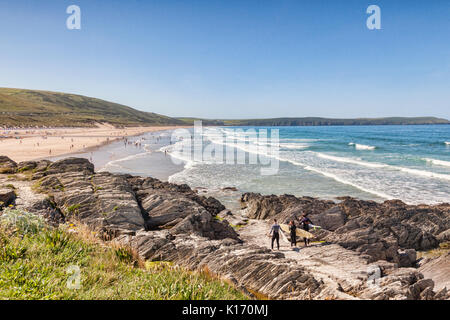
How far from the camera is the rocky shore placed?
760 cm

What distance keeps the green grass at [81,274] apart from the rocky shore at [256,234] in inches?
64.7

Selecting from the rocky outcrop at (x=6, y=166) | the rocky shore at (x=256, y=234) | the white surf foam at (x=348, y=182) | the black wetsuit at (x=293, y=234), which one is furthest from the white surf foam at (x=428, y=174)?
the rocky outcrop at (x=6, y=166)

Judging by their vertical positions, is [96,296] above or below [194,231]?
above

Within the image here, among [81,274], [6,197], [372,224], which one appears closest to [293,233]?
[372,224]

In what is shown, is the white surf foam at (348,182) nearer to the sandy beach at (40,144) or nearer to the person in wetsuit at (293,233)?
the person in wetsuit at (293,233)

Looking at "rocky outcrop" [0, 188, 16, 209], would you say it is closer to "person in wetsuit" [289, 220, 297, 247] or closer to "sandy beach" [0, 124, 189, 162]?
"person in wetsuit" [289, 220, 297, 247]

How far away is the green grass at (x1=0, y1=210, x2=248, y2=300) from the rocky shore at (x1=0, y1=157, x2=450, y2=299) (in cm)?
164

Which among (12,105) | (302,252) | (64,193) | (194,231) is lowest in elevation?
(302,252)

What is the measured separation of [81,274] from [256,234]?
11.5m

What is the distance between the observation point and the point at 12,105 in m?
158

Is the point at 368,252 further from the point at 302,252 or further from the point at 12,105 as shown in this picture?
the point at 12,105
